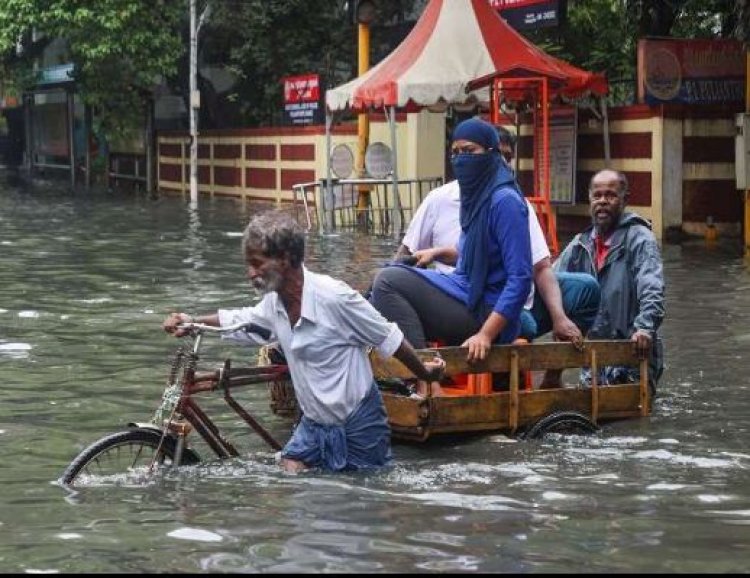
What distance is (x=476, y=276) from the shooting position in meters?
8.23

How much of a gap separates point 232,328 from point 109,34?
31.9 m

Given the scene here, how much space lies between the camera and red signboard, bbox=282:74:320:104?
32406 millimetres

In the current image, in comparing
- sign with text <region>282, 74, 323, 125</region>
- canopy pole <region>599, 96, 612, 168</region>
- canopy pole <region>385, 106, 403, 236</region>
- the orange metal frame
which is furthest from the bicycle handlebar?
sign with text <region>282, 74, 323, 125</region>

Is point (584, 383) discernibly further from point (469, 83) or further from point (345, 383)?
point (469, 83)

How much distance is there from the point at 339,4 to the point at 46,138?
78.0 feet

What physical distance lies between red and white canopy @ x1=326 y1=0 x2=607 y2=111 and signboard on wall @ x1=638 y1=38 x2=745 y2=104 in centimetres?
131

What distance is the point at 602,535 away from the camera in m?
6.26

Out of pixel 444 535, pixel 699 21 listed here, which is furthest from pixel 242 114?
pixel 444 535

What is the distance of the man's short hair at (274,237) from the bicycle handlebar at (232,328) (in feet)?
1.67

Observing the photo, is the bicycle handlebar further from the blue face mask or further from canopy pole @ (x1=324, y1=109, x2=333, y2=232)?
canopy pole @ (x1=324, y1=109, x2=333, y2=232)

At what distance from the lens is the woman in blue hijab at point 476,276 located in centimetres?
805

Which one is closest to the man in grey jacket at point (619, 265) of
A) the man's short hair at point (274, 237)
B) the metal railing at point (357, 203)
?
the man's short hair at point (274, 237)

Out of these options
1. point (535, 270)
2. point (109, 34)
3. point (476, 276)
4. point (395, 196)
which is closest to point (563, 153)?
point (395, 196)

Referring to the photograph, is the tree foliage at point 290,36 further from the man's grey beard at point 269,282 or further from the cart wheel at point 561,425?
the man's grey beard at point 269,282
